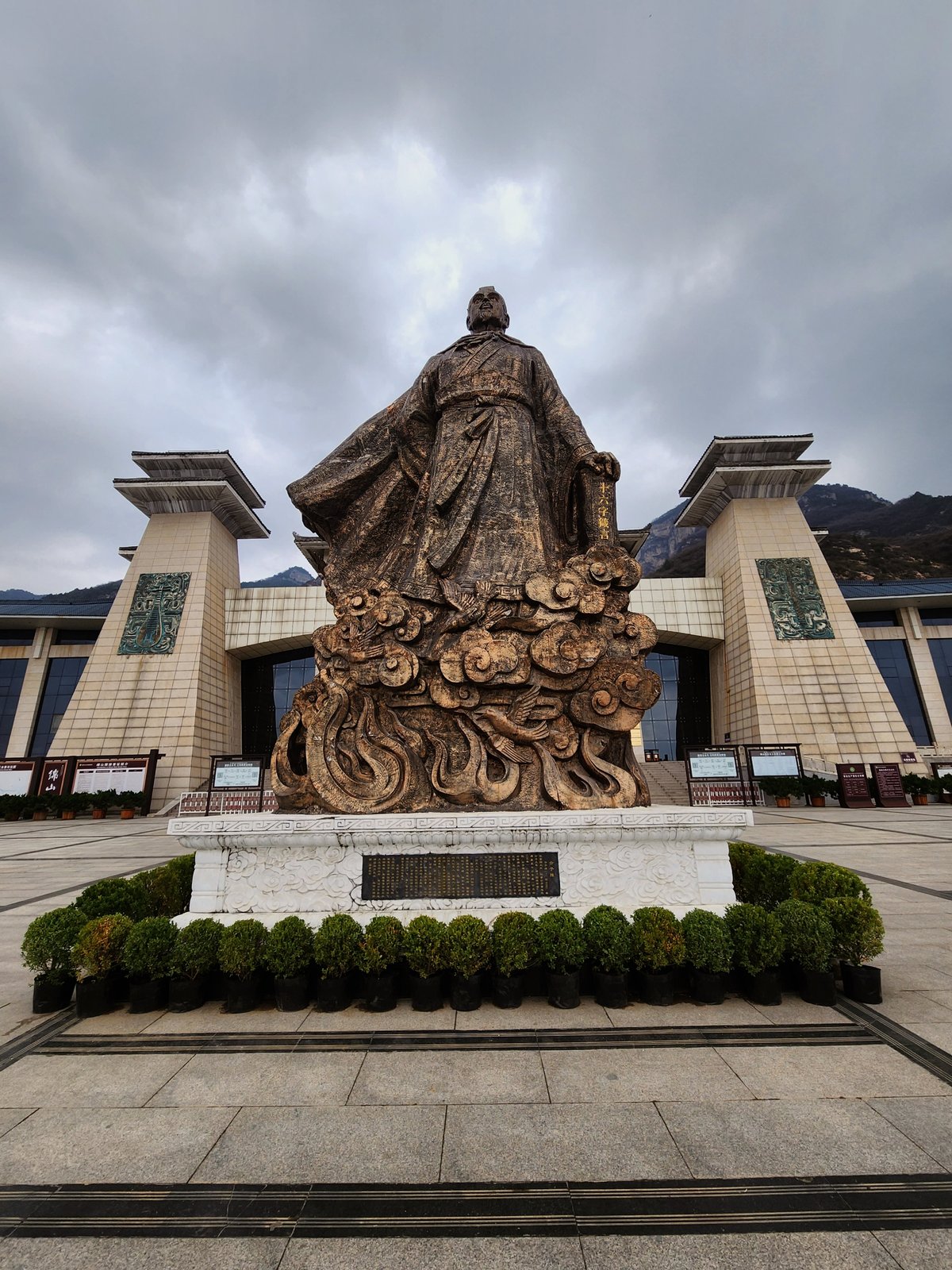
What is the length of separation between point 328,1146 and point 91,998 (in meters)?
2.06

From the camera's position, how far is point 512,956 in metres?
3.40

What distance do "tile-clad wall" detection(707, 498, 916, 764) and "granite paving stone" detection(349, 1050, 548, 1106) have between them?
19.8 metres

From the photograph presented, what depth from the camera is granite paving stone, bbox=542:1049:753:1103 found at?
2529mm

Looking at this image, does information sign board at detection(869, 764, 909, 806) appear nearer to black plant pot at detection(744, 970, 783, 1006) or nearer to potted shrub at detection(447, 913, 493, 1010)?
black plant pot at detection(744, 970, 783, 1006)

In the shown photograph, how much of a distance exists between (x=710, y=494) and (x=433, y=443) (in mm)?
20219

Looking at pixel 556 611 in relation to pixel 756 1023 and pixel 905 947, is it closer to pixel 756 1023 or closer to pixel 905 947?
pixel 756 1023

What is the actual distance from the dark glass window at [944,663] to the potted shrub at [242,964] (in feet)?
94.6

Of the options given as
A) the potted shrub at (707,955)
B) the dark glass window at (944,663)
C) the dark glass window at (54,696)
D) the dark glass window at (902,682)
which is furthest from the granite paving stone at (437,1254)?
the dark glass window at (944,663)

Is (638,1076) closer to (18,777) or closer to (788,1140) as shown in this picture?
(788,1140)

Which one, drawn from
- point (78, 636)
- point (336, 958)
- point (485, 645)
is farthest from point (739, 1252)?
point (78, 636)

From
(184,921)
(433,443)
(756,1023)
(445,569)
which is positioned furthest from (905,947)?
(433,443)

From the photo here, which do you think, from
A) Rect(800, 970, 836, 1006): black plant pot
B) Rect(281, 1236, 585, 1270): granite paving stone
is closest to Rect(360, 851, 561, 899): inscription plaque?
Rect(800, 970, 836, 1006): black plant pot

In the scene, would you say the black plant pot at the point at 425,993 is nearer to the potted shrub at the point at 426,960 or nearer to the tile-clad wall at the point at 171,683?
→ the potted shrub at the point at 426,960

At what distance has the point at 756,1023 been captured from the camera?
320 centimetres
